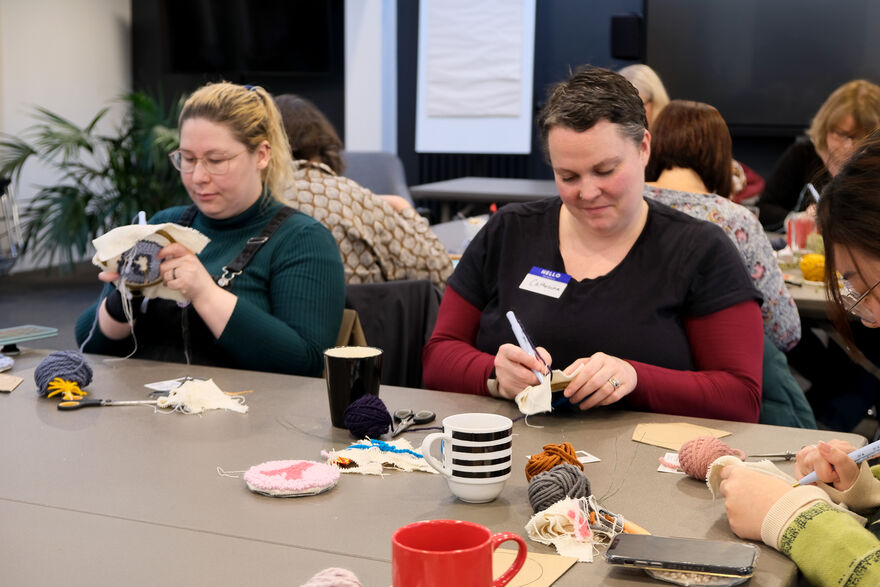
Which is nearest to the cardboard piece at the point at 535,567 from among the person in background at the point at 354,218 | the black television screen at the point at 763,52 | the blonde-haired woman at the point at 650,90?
the person in background at the point at 354,218

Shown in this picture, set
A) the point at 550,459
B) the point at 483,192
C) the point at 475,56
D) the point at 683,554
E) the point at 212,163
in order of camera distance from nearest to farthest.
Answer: the point at 683,554 → the point at 550,459 → the point at 212,163 → the point at 483,192 → the point at 475,56

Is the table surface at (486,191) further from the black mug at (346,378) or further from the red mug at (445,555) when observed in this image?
the red mug at (445,555)

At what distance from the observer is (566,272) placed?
1891 mm

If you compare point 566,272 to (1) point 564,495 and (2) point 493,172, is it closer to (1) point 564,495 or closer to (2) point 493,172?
(1) point 564,495

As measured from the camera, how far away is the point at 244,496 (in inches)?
50.2

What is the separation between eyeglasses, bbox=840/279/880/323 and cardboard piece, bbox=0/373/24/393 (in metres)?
1.46

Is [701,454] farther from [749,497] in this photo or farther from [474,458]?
[474,458]

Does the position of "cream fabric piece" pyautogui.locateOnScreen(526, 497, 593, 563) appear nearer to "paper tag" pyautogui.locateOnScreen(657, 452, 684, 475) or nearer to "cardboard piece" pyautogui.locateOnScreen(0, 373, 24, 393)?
"paper tag" pyautogui.locateOnScreen(657, 452, 684, 475)

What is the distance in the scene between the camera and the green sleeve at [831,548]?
1030 millimetres

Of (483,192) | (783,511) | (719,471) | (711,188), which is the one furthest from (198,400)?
(483,192)

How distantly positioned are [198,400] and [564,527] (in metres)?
0.80

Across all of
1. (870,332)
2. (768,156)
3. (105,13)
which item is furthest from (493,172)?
(870,332)

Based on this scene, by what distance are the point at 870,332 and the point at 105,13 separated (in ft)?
23.9

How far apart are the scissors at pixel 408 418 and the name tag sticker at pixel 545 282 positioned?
15.0 inches
